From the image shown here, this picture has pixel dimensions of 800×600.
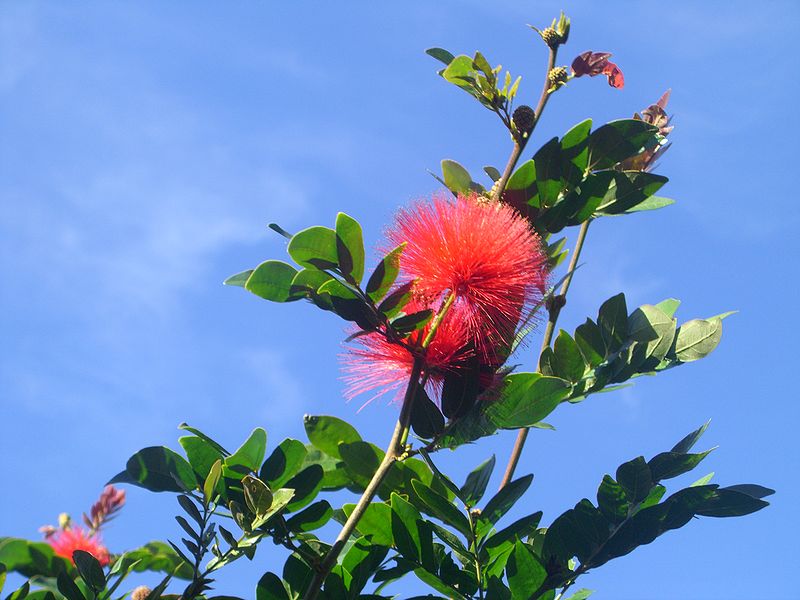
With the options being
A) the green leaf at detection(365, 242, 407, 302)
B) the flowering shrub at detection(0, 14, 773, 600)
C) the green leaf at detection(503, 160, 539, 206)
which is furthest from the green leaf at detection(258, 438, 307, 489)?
the green leaf at detection(503, 160, 539, 206)

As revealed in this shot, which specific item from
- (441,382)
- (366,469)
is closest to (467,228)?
(441,382)

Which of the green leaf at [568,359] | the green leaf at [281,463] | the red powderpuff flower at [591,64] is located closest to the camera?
the green leaf at [281,463]

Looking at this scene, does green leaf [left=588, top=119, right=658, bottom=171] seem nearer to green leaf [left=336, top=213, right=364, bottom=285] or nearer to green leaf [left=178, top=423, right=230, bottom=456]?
green leaf [left=336, top=213, right=364, bottom=285]

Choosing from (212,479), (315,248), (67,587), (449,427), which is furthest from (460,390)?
(67,587)

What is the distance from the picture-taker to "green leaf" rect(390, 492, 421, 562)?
187cm

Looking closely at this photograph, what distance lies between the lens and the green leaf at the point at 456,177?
91.2 inches

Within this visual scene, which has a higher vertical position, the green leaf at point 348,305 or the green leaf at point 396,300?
the green leaf at point 396,300

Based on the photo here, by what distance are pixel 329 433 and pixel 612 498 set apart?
26.9 inches

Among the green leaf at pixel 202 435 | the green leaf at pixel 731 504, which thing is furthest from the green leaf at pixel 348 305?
the green leaf at pixel 731 504

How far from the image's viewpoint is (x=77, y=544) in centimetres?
204

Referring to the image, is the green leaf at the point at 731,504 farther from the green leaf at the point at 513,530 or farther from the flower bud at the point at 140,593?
the flower bud at the point at 140,593

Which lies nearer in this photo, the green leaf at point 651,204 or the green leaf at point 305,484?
the green leaf at point 305,484

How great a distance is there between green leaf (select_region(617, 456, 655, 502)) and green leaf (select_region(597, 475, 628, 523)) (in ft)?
0.05

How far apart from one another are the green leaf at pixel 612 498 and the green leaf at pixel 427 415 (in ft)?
1.33
